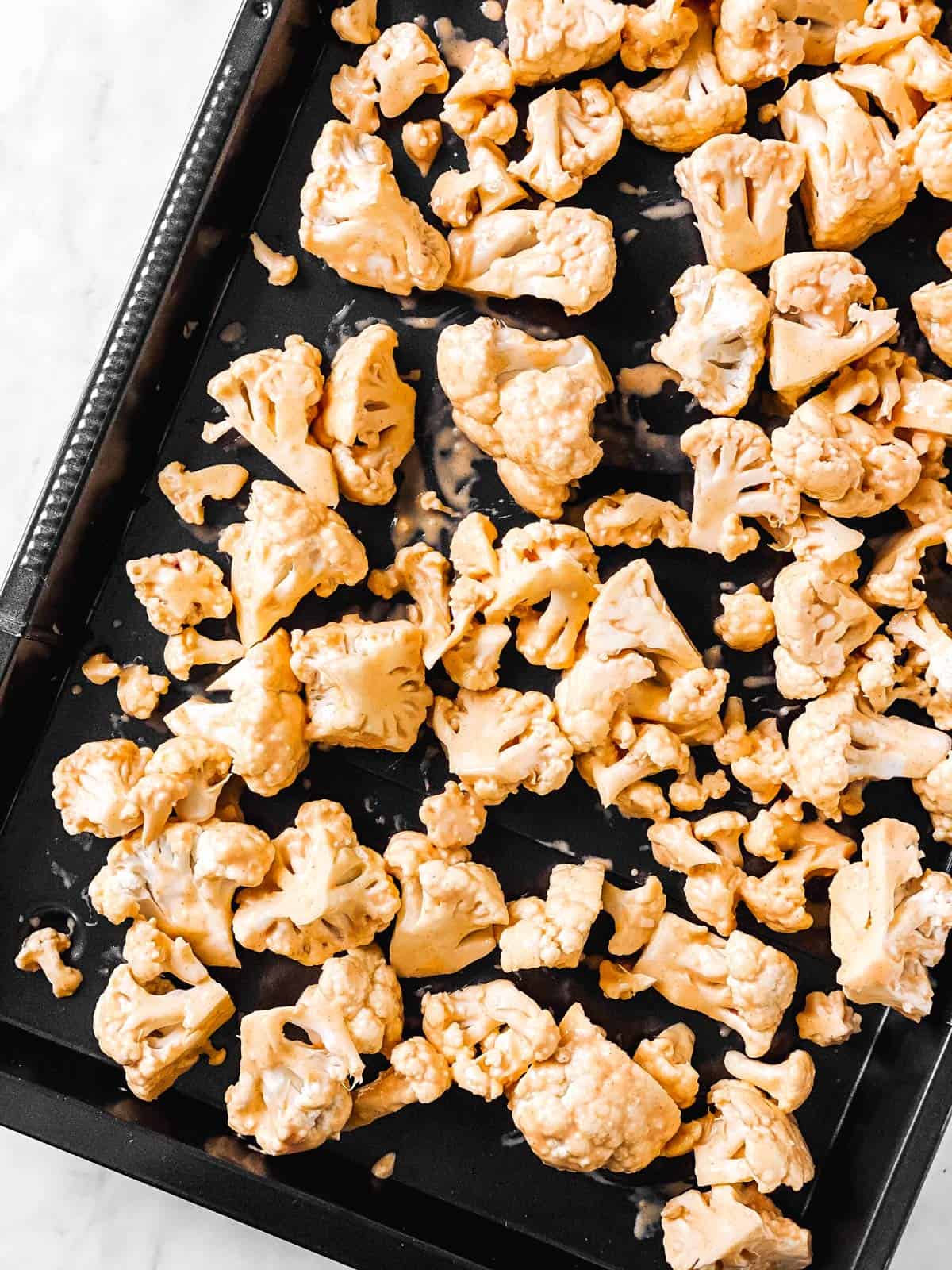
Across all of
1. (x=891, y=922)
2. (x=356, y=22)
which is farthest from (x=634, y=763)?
(x=356, y=22)

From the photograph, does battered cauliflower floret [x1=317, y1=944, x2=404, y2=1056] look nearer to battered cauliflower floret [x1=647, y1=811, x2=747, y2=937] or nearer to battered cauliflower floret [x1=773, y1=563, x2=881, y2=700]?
battered cauliflower floret [x1=647, y1=811, x2=747, y2=937]

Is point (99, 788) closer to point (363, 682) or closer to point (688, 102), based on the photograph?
point (363, 682)

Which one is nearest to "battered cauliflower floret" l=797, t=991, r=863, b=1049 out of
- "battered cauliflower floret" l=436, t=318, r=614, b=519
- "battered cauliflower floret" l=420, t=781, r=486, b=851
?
"battered cauliflower floret" l=420, t=781, r=486, b=851

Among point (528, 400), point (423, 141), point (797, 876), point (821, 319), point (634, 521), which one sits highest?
point (423, 141)

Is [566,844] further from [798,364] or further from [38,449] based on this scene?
[38,449]

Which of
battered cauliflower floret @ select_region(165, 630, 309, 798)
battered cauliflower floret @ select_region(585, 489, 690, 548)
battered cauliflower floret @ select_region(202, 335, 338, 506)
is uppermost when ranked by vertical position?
battered cauliflower floret @ select_region(202, 335, 338, 506)

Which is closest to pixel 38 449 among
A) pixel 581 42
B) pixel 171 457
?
pixel 171 457

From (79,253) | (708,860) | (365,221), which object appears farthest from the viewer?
(79,253)
